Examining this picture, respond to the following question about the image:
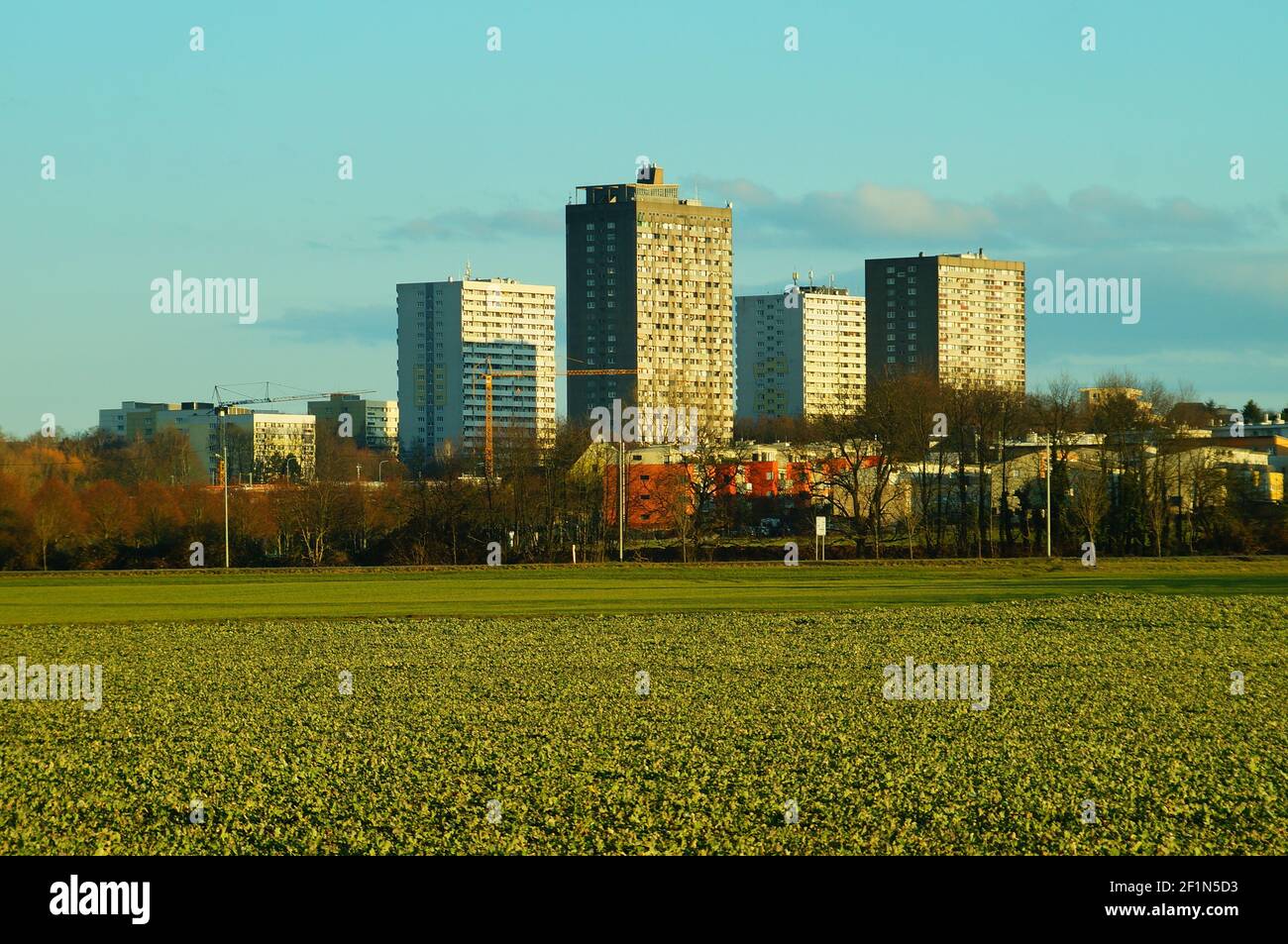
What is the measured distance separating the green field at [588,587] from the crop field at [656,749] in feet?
40.2

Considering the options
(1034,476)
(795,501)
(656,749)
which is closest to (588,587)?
(795,501)

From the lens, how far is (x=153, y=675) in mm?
28500

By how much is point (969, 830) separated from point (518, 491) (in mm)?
72119

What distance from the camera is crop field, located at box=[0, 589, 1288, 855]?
14.6 meters

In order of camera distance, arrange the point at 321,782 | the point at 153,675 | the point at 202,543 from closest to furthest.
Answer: the point at 321,782, the point at 153,675, the point at 202,543

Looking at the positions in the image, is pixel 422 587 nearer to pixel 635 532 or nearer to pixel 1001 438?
pixel 635 532

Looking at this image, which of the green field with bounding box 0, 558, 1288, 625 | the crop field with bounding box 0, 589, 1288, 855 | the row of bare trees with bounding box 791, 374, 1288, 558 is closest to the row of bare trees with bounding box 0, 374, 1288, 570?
the row of bare trees with bounding box 791, 374, 1288, 558

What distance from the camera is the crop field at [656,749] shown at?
1459cm

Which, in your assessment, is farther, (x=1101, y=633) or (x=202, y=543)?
(x=202, y=543)

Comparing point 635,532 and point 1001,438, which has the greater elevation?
point 1001,438

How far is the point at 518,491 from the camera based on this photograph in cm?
8581

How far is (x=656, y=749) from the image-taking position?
747 inches
